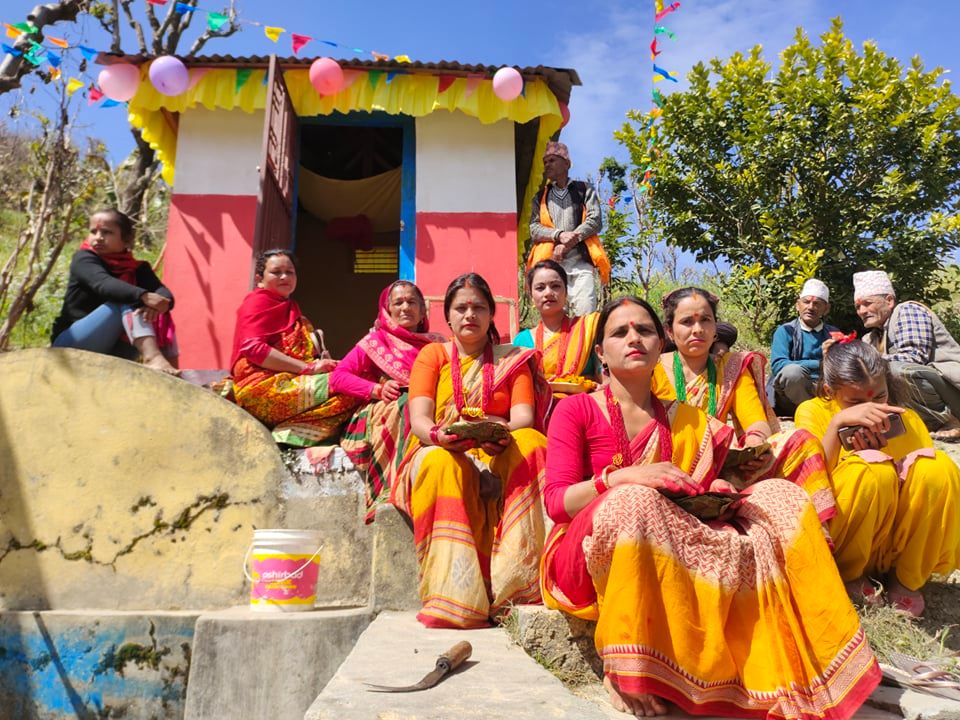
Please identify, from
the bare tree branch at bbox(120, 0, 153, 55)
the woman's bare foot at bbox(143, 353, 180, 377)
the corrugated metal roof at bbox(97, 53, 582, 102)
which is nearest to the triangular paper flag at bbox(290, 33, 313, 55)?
the corrugated metal roof at bbox(97, 53, 582, 102)

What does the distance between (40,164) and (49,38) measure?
175 cm

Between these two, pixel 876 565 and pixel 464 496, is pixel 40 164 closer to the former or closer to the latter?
pixel 464 496

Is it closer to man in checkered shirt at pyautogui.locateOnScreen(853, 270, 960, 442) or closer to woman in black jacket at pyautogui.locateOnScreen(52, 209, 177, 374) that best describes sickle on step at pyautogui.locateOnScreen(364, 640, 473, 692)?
woman in black jacket at pyautogui.locateOnScreen(52, 209, 177, 374)

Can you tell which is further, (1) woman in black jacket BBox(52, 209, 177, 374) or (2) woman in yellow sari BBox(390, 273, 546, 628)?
(1) woman in black jacket BBox(52, 209, 177, 374)

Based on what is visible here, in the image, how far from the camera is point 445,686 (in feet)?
6.19

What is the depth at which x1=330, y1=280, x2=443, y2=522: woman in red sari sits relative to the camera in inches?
138

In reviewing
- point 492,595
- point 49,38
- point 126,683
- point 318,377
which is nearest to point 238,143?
point 49,38

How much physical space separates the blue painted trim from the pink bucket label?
401cm

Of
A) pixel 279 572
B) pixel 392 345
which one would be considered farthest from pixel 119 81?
pixel 279 572

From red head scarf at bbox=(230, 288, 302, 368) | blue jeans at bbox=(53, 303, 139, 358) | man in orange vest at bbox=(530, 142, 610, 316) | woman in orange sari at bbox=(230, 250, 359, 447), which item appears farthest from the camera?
man in orange vest at bbox=(530, 142, 610, 316)

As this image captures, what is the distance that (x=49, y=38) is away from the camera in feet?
21.6

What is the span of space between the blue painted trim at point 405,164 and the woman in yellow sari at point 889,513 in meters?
4.61

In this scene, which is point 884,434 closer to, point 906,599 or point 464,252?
point 906,599

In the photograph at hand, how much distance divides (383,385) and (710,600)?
224 cm
